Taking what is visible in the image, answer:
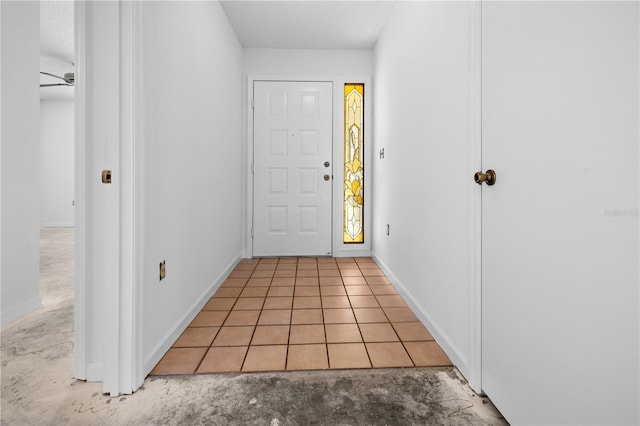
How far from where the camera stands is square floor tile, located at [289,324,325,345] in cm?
167

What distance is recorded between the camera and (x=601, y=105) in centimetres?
74

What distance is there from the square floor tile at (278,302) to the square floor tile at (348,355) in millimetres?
632

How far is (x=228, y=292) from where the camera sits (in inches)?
97.6

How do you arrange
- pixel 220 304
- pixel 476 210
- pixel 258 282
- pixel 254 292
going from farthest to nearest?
pixel 258 282 → pixel 254 292 → pixel 220 304 → pixel 476 210

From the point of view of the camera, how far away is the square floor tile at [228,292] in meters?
2.41

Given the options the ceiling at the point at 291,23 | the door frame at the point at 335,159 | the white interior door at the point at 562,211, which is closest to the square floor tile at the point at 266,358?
the white interior door at the point at 562,211

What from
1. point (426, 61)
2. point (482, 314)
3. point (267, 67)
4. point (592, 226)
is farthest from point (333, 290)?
point (267, 67)

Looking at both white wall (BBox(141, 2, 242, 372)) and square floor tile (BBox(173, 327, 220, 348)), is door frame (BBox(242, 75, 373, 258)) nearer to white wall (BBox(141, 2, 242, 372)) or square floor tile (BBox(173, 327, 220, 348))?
white wall (BBox(141, 2, 242, 372))

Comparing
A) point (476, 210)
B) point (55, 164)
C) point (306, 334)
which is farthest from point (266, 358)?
point (55, 164)

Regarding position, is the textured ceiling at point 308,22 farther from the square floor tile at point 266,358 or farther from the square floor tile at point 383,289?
the square floor tile at point 266,358

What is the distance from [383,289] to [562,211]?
6.03ft

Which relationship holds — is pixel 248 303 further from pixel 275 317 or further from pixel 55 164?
pixel 55 164

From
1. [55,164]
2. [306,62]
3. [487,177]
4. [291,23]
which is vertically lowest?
[487,177]

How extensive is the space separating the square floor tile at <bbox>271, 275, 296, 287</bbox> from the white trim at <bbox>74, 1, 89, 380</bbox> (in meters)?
1.54
